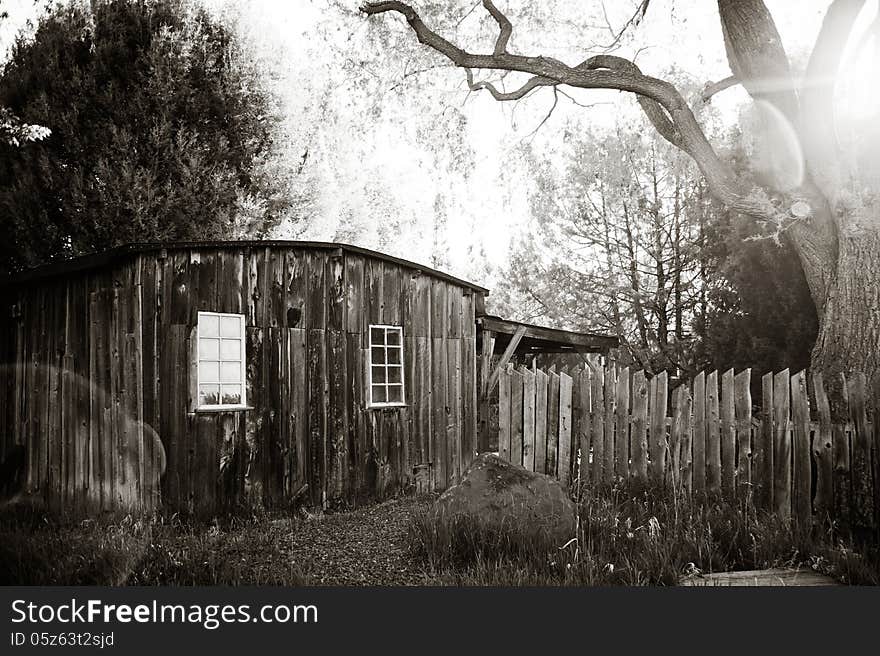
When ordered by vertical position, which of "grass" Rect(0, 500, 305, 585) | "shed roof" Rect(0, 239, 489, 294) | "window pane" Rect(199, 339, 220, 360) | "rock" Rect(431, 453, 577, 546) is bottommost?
"grass" Rect(0, 500, 305, 585)

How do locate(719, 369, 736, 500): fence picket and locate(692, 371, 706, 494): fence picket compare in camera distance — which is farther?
locate(692, 371, 706, 494): fence picket

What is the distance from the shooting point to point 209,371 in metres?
7.39

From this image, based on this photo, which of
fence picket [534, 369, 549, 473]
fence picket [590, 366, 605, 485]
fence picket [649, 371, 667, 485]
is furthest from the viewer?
fence picket [534, 369, 549, 473]

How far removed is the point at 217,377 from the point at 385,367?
8.06ft

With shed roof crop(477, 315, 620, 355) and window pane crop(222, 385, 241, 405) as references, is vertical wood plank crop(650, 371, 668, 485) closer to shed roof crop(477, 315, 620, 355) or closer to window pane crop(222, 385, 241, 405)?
window pane crop(222, 385, 241, 405)

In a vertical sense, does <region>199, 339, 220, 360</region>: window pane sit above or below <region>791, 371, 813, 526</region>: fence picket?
above

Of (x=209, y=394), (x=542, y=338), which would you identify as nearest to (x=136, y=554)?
(x=209, y=394)

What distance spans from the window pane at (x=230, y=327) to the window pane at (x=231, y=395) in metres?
0.59

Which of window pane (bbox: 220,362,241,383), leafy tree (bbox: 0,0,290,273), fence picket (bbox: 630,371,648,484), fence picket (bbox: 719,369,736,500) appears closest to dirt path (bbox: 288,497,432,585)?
window pane (bbox: 220,362,241,383)

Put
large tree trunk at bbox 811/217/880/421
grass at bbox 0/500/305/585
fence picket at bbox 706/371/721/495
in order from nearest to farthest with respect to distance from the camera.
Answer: grass at bbox 0/500/305/585 < fence picket at bbox 706/371/721/495 < large tree trunk at bbox 811/217/880/421

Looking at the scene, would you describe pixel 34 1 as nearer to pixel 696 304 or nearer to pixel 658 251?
pixel 658 251

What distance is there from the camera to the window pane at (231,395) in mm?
7504

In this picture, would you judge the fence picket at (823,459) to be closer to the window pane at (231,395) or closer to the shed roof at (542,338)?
the window pane at (231,395)

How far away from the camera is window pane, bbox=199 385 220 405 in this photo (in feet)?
23.9
